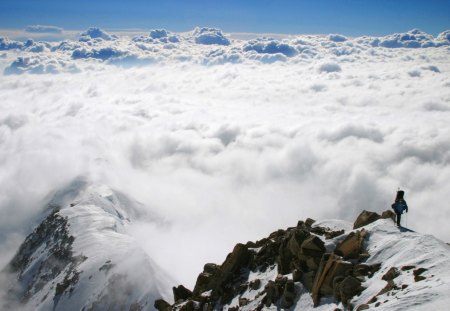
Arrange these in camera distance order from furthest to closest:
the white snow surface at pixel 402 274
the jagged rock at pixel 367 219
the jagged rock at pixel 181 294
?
the jagged rock at pixel 181 294
the jagged rock at pixel 367 219
the white snow surface at pixel 402 274

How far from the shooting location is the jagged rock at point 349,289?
26.3 m

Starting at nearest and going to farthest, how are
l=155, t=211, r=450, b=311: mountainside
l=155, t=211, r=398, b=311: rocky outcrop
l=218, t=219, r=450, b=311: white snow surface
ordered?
l=218, t=219, r=450, b=311: white snow surface → l=155, t=211, r=450, b=311: mountainside → l=155, t=211, r=398, b=311: rocky outcrop

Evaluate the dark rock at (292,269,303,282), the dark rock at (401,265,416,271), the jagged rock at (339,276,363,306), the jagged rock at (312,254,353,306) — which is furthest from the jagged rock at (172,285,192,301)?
the dark rock at (401,265,416,271)

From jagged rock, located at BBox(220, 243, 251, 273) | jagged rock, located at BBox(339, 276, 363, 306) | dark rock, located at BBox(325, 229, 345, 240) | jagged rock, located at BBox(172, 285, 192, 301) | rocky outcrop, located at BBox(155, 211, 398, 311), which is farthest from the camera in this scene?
jagged rock, located at BBox(172, 285, 192, 301)

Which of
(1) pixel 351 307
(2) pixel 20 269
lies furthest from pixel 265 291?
(2) pixel 20 269

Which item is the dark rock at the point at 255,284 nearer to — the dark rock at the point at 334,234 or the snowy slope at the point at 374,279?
the snowy slope at the point at 374,279

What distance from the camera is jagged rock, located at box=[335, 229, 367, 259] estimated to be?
3100cm

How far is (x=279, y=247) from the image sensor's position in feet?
134

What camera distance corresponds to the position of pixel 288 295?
31.7 metres

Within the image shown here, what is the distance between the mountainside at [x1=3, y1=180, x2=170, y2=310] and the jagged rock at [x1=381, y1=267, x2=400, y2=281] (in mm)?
81256

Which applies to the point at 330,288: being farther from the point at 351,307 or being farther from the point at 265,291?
the point at 265,291

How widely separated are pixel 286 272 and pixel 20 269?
176 m

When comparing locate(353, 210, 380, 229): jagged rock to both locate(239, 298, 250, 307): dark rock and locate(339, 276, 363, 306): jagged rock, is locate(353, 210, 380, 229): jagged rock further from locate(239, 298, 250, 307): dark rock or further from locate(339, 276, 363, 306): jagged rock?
locate(239, 298, 250, 307): dark rock

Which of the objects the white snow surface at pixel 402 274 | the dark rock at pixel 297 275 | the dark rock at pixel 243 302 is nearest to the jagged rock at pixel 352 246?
the white snow surface at pixel 402 274
